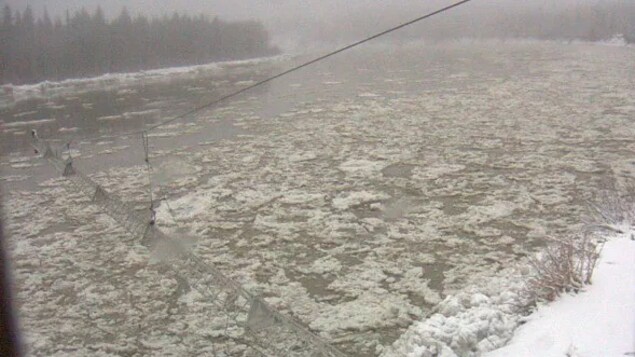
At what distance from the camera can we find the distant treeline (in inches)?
1677

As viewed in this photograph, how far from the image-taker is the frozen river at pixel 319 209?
4.72 m

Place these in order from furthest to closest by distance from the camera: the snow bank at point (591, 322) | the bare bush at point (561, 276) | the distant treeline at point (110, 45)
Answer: the distant treeline at point (110, 45)
the bare bush at point (561, 276)
the snow bank at point (591, 322)

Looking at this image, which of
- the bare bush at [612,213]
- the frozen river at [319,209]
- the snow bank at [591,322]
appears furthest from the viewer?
the bare bush at [612,213]

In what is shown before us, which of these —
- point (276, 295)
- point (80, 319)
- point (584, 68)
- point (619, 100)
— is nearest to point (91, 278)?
point (80, 319)

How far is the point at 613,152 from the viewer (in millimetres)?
9398

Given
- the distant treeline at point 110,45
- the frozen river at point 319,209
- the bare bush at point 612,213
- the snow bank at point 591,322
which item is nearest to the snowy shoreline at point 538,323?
the snow bank at point 591,322

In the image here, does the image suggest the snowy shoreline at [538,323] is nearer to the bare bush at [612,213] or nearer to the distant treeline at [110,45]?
the bare bush at [612,213]

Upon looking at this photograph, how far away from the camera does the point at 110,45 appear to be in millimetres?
49875

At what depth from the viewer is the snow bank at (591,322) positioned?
2.96m

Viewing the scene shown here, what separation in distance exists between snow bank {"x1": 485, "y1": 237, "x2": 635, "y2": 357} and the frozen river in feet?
3.91

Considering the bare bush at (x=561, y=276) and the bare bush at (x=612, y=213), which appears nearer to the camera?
the bare bush at (x=561, y=276)

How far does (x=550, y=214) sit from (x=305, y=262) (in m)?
3.59

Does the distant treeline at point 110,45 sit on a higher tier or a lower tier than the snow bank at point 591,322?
higher

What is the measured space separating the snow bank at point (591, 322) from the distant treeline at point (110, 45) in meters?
44.1
